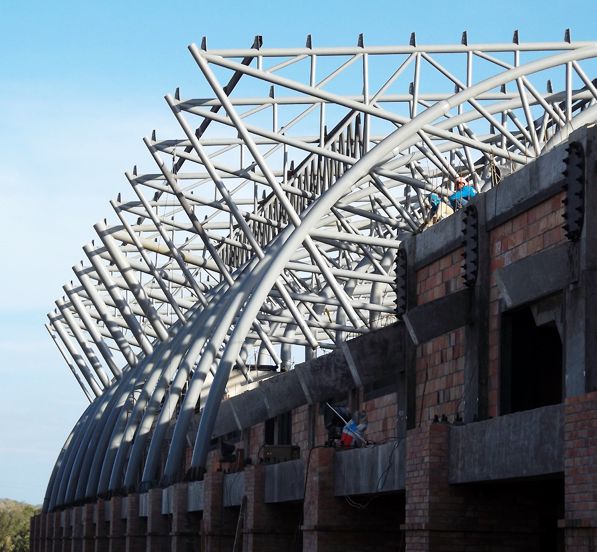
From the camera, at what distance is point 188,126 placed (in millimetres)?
39625

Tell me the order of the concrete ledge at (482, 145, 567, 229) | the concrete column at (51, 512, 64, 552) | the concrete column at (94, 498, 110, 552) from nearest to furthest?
1. the concrete ledge at (482, 145, 567, 229)
2. the concrete column at (94, 498, 110, 552)
3. the concrete column at (51, 512, 64, 552)

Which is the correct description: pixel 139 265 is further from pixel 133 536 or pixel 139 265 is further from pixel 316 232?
pixel 316 232

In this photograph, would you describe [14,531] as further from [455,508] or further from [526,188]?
[526,188]

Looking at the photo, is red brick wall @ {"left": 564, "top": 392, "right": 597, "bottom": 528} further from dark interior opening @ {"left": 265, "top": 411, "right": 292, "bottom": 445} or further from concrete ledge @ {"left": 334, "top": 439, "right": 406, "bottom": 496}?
dark interior opening @ {"left": 265, "top": 411, "right": 292, "bottom": 445}

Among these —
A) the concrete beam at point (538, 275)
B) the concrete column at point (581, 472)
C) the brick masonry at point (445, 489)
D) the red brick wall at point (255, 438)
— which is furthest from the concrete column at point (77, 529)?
the concrete column at point (581, 472)

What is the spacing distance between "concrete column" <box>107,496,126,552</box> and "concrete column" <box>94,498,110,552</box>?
1.43m

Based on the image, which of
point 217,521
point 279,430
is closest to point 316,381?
point 217,521

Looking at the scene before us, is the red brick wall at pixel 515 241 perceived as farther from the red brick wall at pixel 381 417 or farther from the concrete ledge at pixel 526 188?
the red brick wall at pixel 381 417

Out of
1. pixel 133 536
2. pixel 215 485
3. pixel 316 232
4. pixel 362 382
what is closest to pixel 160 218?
pixel 133 536

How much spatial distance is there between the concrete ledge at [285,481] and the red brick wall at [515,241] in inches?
248

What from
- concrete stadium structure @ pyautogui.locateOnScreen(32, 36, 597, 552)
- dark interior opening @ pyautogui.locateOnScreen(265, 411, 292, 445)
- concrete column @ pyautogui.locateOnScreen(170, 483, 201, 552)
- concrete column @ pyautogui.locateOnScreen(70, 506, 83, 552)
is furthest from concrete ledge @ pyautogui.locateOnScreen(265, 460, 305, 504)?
concrete column @ pyautogui.locateOnScreen(70, 506, 83, 552)

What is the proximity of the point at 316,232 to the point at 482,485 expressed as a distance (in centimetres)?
1968

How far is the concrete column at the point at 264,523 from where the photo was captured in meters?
29.2

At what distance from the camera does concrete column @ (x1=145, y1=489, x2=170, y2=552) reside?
42.4 metres
